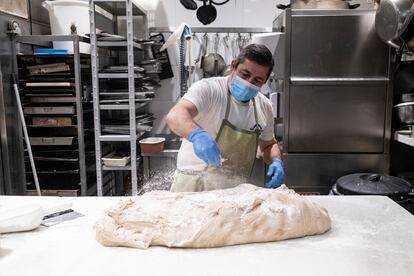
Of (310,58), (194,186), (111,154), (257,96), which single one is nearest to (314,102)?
(310,58)

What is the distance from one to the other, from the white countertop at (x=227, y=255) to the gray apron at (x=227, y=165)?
2.08 ft

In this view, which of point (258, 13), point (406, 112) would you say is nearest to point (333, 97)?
point (406, 112)

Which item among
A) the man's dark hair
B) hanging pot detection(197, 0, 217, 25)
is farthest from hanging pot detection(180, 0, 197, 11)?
the man's dark hair

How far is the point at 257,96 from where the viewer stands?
2.00 m

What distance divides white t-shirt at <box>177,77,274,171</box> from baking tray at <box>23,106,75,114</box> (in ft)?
4.42

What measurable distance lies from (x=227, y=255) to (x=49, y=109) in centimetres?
228

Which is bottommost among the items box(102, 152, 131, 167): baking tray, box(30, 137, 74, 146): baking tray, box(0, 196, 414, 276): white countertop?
box(102, 152, 131, 167): baking tray

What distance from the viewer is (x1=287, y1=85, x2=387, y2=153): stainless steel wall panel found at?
2602 millimetres

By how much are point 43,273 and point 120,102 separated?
2006 millimetres

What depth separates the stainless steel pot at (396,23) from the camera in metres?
2.07

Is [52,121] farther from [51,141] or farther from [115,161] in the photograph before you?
[115,161]

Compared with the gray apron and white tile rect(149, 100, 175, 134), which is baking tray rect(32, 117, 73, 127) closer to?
white tile rect(149, 100, 175, 134)

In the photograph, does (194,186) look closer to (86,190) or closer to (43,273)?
(43,273)

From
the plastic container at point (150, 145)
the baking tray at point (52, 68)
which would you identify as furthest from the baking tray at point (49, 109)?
the plastic container at point (150, 145)
